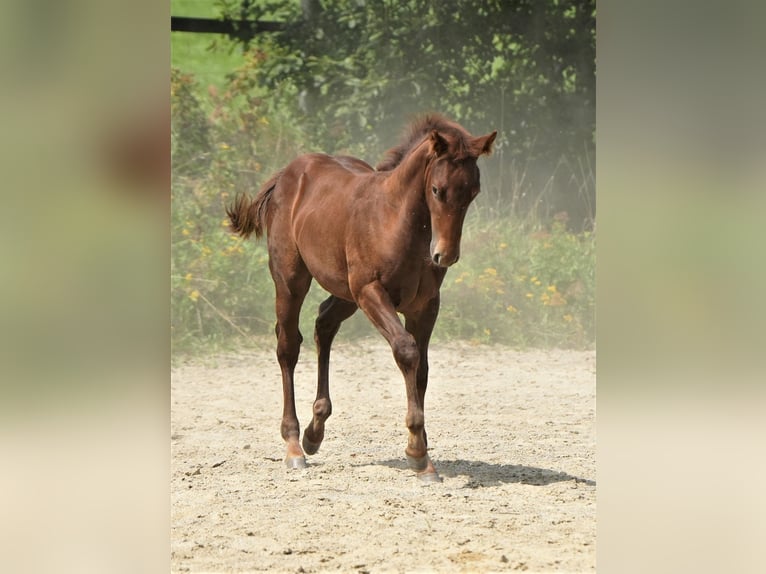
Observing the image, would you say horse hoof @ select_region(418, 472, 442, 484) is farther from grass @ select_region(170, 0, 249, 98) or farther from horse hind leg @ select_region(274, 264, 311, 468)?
grass @ select_region(170, 0, 249, 98)

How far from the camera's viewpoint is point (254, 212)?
18.4 ft

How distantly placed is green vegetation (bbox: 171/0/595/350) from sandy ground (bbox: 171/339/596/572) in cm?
41

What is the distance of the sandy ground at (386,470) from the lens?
4094mm

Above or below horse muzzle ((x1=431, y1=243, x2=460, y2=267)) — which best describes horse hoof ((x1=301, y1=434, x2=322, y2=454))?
below

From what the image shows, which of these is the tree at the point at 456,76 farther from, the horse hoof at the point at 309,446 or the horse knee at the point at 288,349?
the horse hoof at the point at 309,446

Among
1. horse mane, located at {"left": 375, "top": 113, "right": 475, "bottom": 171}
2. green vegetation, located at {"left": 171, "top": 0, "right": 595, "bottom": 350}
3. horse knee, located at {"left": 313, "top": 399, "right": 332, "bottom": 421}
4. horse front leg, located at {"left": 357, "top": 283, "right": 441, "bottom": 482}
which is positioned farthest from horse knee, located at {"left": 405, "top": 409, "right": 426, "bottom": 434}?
green vegetation, located at {"left": 171, "top": 0, "right": 595, "bottom": 350}

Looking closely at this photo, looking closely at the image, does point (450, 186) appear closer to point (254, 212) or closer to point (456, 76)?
point (254, 212)

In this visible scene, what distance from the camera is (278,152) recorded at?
817cm

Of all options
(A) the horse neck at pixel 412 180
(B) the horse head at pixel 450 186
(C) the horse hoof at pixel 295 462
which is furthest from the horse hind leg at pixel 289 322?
(B) the horse head at pixel 450 186

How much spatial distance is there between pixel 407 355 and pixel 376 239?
1.94ft

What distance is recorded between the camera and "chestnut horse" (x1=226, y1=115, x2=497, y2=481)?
443 cm
